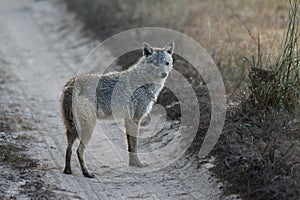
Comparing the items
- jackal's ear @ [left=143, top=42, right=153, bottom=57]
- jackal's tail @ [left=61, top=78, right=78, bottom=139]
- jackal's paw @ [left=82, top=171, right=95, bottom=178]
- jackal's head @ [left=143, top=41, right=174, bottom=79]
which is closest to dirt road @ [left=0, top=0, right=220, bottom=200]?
jackal's paw @ [left=82, top=171, right=95, bottom=178]

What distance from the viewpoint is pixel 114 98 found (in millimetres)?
8352

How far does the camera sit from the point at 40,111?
1078 cm

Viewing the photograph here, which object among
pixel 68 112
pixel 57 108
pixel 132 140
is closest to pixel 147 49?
pixel 132 140

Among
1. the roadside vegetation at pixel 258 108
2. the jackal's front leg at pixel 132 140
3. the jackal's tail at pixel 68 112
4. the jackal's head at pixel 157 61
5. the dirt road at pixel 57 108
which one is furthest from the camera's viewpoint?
the jackal's head at pixel 157 61

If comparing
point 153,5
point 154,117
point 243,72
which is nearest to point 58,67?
point 153,5

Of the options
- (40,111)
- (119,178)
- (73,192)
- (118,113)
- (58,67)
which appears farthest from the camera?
(58,67)

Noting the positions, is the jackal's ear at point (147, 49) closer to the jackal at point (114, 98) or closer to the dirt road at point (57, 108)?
the jackal at point (114, 98)

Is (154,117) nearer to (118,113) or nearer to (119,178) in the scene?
(118,113)

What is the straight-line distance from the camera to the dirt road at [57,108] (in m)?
7.38

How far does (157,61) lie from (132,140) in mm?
1183

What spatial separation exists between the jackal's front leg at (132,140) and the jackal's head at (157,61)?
2.56ft

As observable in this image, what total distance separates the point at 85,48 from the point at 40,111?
4.34 metres

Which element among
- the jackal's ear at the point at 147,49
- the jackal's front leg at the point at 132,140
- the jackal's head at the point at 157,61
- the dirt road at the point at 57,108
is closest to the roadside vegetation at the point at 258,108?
the dirt road at the point at 57,108

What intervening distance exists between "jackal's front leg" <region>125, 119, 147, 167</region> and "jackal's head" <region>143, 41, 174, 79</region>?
2.56 ft
